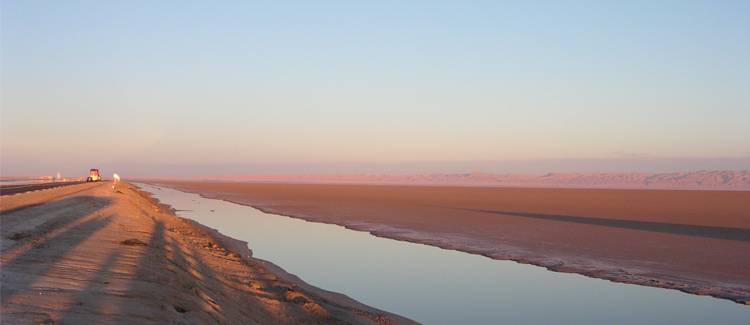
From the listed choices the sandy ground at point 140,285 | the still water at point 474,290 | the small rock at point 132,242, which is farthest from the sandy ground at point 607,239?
the small rock at point 132,242

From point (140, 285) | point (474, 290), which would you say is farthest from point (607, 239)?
point (140, 285)

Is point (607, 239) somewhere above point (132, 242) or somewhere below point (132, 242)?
below

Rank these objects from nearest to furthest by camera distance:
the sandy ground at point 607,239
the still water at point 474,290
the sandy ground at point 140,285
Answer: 1. the sandy ground at point 140,285
2. the still water at point 474,290
3. the sandy ground at point 607,239

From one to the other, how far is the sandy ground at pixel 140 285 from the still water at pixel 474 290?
144 centimetres

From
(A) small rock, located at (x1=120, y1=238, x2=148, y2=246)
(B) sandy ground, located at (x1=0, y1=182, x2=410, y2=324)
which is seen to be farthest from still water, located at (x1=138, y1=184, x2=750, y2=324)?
(A) small rock, located at (x1=120, y1=238, x2=148, y2=246)

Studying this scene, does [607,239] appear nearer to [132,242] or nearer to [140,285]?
[132,242]

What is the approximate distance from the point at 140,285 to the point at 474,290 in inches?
354

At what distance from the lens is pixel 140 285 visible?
33.7ft

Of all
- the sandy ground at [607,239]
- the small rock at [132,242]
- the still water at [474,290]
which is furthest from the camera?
the sandy ground at [607,239]

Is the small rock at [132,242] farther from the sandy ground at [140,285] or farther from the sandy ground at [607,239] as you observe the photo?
the sandy ground at [607,239]

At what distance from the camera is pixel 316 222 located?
121 feet

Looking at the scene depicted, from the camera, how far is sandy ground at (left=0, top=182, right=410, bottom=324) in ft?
27.5

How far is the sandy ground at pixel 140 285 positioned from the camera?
838 cm

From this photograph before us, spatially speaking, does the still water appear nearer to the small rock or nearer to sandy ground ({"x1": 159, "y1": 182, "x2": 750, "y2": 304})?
sandy ground ({"x1": 159, "y1": 182, "x2": 750, "y2": 304})
